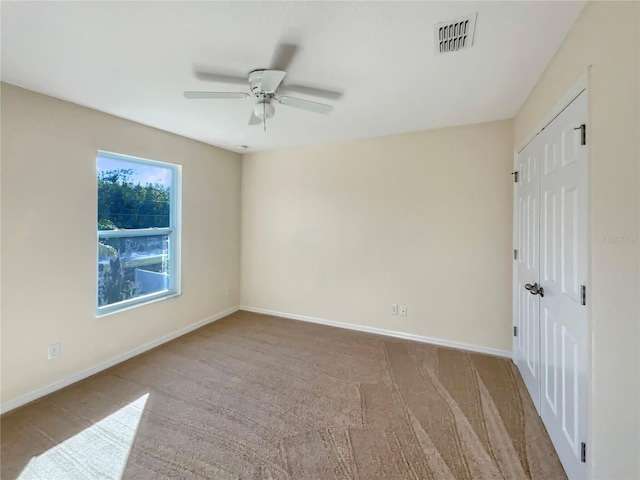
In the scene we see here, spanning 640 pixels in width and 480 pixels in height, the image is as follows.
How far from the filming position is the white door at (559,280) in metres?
1.38

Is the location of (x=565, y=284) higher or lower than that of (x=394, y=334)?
higher

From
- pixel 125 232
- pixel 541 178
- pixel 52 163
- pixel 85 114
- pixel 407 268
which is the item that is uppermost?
pixel 85 114

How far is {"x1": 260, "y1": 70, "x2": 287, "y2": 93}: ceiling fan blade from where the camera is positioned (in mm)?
1661

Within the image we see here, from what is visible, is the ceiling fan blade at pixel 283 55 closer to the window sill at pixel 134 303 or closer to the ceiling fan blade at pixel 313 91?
the ceiling fan blade at pixel 313 91

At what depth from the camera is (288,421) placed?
1.97m

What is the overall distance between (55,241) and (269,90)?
7.19ft

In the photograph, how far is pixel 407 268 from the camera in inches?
132

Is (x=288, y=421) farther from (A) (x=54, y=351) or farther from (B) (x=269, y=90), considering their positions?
(B) (x=269, y=90)

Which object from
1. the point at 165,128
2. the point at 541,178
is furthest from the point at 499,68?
the point at 165,128

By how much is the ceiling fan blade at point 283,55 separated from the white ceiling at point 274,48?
33mm

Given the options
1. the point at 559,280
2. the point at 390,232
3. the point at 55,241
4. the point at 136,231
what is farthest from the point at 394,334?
the point at 55,241

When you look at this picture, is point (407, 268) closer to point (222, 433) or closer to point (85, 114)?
A: point (222, 433)

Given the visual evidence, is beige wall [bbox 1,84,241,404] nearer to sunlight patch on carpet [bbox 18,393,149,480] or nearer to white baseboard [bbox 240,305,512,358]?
sunlight patch on carpet [bbox 18,393,149,480]

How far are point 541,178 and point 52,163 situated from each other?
150 inches
